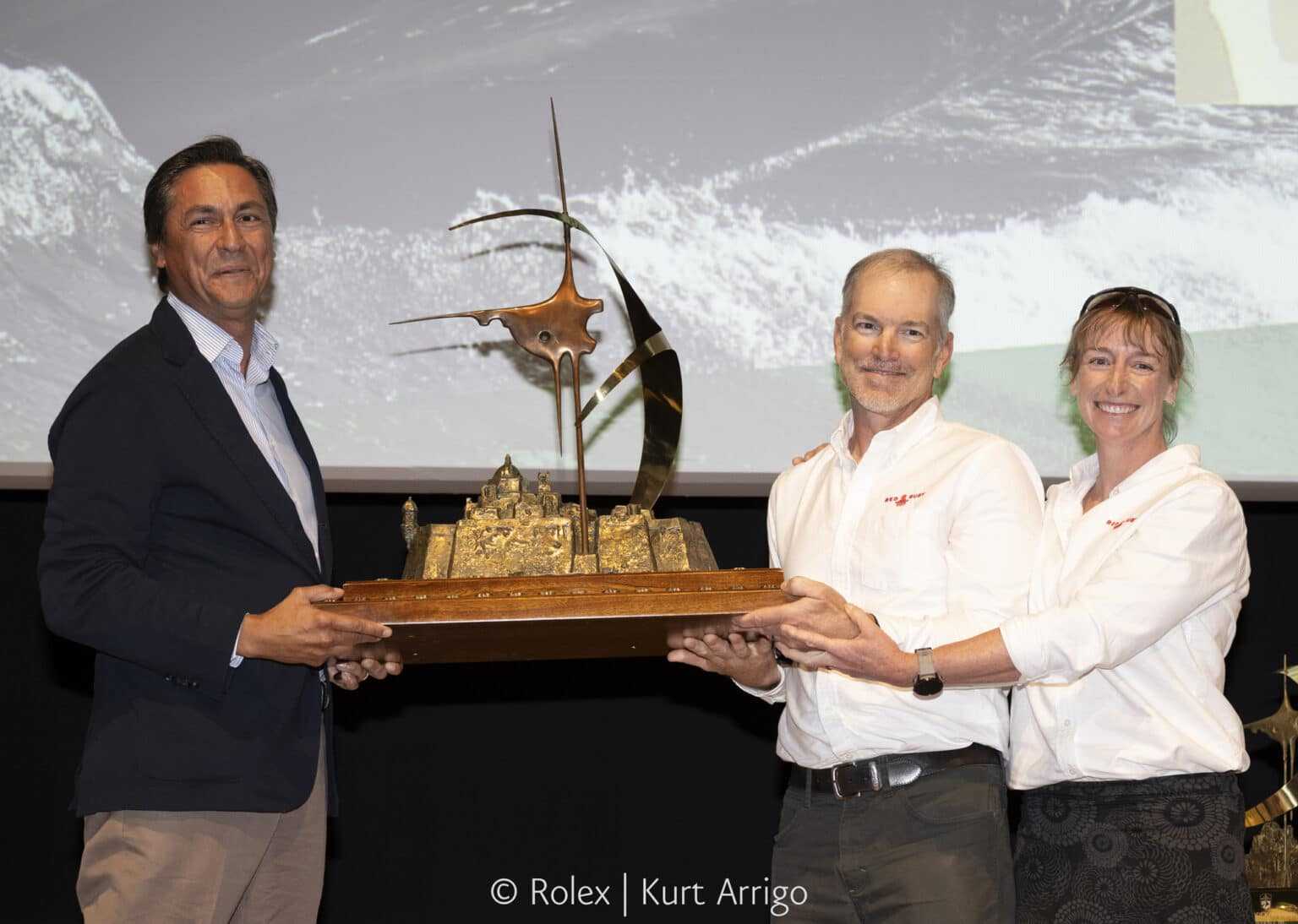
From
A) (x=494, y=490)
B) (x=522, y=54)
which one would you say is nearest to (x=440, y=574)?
(x=494, y=490)

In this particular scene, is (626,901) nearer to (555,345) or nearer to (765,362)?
(765,362)

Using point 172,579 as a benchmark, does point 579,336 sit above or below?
above

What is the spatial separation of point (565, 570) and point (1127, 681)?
953 mm

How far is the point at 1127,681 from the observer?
2.32 meters

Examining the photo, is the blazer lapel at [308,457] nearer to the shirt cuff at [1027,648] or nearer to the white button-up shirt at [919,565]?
the white button-up shirt at [919,565]

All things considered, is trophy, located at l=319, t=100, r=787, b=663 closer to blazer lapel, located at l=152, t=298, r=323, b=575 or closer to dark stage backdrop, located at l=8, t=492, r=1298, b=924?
blazer lapel, located at l=152, t=298, r=323, b=575

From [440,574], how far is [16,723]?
241cm

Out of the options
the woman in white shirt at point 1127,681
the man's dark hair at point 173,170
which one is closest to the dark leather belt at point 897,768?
the woman in white shirt at point 1127,681

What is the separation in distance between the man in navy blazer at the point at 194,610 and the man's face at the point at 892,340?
0.96 metres

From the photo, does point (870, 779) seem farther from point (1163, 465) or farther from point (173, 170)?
point (173, 170)

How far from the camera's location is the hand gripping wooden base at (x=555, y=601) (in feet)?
7.20

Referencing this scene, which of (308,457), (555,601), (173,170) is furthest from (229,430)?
(555,601)

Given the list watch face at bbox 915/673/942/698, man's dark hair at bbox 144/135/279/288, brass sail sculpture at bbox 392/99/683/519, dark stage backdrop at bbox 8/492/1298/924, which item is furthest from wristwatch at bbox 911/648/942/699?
dark stage backdrop at bbox 8/492/1298/924

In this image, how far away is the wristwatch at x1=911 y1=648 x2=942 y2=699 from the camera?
2244mm
